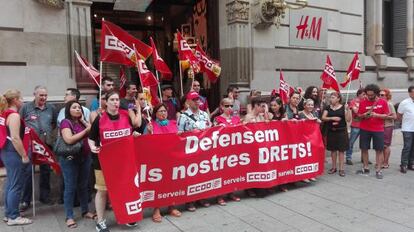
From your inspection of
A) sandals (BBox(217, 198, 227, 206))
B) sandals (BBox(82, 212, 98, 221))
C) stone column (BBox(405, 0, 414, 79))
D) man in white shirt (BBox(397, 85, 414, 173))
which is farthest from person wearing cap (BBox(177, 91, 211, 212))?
stone column (BBox(405, 0, 414, 79))

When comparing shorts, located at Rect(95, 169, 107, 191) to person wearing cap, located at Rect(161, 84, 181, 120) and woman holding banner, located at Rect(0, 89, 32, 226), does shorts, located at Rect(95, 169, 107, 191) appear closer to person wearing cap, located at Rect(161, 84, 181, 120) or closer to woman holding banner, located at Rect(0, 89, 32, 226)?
woman holding banner, located at Rect(0, 89, 32, 226)

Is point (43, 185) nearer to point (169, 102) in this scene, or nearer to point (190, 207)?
point (190, 207)

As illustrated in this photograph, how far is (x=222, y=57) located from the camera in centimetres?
1032

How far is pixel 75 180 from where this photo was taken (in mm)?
5652

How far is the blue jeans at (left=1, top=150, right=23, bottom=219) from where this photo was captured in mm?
5551

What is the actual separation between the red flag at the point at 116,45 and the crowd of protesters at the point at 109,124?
58 cm

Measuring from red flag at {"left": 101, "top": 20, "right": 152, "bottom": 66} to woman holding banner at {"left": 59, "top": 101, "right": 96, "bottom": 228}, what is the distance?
95cm

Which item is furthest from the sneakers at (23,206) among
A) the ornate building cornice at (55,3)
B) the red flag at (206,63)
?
the red flag at (206,63)

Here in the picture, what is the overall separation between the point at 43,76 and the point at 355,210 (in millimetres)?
5811

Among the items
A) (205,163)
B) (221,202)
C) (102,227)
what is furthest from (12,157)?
(221,202)

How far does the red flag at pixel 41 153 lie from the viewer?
19.1 feet

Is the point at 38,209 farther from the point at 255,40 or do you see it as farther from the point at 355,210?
the point at 255,40

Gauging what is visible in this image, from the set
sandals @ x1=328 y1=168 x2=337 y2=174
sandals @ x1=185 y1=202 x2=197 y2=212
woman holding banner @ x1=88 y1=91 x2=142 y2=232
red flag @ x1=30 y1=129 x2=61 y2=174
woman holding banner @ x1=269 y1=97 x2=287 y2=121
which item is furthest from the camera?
sandals @ x1=328 y1=168 x2=337 y2=174

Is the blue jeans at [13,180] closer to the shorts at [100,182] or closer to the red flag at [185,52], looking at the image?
the shorts at [100,182]
